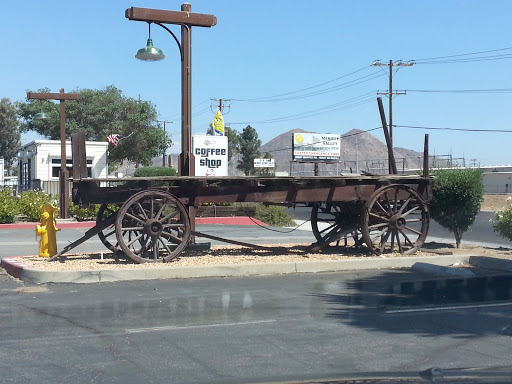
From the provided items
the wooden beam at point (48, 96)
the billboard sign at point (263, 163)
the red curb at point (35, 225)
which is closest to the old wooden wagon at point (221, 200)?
the red curb at point (35, 225)

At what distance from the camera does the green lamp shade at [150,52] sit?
606 inches

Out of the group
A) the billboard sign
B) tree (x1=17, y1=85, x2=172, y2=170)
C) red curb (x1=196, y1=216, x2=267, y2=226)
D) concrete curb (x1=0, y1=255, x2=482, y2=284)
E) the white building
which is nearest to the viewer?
concrete curb (x1=0, y1=255, x2=482, y2=284)

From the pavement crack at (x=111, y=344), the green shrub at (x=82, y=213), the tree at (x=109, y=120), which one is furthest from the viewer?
the tree at (x=109, y=120)

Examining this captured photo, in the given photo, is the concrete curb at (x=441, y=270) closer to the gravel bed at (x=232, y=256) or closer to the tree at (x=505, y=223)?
the gravel bed at (x=232, y=256)

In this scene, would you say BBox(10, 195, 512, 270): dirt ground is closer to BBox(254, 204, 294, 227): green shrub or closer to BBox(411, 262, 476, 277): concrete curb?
BBox(411, 262, 476, 277): concrete curb

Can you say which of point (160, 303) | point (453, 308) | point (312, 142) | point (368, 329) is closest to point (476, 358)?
point (368, 329)

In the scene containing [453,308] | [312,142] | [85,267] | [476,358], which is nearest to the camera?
[476,358]

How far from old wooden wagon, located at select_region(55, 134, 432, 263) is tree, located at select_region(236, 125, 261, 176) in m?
67.7

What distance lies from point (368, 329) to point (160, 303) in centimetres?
306

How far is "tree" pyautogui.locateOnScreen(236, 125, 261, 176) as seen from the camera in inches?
3265

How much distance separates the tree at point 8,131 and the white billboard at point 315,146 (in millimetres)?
35154

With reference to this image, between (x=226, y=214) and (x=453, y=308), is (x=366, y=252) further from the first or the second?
(x=226, y=214)

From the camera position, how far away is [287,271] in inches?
483

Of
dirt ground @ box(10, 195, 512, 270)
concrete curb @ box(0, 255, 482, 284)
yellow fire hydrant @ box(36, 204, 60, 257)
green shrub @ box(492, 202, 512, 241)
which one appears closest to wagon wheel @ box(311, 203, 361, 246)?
dirt ground @ box(10, 195, 512, 270)
